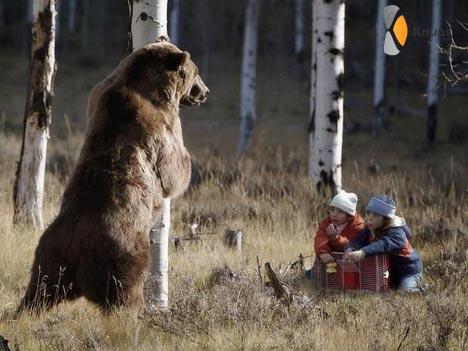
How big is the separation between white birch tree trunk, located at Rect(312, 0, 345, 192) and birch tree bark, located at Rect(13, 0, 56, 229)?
396cm

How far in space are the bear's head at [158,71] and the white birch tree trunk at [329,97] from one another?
5.24 m

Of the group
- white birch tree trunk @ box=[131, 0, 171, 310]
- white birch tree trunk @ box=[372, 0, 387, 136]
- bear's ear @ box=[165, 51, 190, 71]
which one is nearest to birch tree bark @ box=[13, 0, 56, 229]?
white birch tree trunk @ box=[131, 0, 171, 310]

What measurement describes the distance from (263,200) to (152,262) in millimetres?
5237

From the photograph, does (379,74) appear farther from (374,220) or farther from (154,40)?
(154,40)

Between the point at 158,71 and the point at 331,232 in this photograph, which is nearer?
the point at 158,71

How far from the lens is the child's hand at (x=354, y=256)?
7.85 m

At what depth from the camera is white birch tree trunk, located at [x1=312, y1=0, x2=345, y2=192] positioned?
11750 mm

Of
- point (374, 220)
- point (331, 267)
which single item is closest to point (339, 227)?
point (374, 220)

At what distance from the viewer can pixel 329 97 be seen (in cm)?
1180

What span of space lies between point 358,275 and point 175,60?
295cm

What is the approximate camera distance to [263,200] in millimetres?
11727

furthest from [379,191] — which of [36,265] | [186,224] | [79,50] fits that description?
[79,50]

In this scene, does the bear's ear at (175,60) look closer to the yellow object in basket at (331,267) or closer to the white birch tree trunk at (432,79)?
the yellow object in basket at (331,267)

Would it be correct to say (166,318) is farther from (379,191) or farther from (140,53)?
(379,191)
